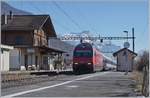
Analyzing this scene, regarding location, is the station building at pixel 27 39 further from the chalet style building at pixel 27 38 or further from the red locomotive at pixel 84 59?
the red locomotive at pixel 84 59

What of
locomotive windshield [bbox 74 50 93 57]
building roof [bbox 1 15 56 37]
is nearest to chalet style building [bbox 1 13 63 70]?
building roof [bbox 1 15 56 37]

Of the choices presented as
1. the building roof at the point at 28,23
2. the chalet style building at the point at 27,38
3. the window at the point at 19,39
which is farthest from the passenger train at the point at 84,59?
the window at the point at 19,39

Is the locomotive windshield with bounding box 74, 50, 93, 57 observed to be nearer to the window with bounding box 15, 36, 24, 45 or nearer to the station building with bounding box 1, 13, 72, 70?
the station building with bounding box 1, 13, 72, 70

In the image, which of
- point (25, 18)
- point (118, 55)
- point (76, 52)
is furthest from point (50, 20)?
point (76, 52)

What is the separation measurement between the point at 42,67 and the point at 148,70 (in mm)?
49370

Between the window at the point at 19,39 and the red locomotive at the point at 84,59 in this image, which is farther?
the window at the point at 19,39

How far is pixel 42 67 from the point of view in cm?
6625

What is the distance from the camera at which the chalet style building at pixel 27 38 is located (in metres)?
60.9

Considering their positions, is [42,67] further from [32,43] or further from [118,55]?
[118,55]

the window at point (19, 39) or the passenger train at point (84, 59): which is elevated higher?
the window at point (19, 39)

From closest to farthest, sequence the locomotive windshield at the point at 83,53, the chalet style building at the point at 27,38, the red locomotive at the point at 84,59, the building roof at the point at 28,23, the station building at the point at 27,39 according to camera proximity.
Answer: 1. the red locomotive at the point at 84,59
2. the locomotive windshield at the point at 83,53
3. the station building at the point at 27,39
4. the chalet style building at the point at 27,38
5. the building roof at the point at 28,23

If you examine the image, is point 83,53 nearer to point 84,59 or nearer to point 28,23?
point 84,59

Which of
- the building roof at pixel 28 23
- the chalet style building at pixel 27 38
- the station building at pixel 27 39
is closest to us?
the station building at pixel 27 39

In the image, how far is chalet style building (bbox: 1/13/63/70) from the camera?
200ft
